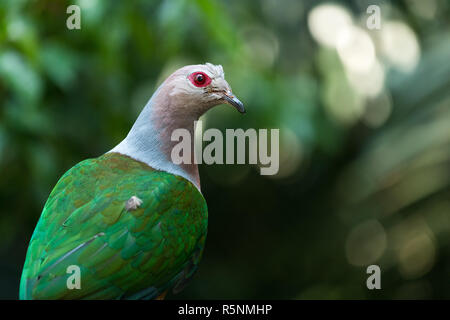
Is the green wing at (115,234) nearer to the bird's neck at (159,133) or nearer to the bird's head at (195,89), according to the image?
the bird's neck at (159,133)

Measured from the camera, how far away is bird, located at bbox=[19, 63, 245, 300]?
186cm

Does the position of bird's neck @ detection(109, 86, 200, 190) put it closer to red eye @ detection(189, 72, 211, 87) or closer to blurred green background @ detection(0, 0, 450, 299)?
red eye @ detection(189, 72, 211, 87)

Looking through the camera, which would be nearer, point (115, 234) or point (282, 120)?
point (115, 234)

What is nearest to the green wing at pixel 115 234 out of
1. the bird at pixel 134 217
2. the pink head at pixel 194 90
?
the bird at pixel 134 217

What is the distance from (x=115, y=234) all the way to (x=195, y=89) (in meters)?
0.60

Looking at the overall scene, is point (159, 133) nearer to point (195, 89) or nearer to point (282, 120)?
point (195, 89)

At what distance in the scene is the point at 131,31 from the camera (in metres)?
3.70

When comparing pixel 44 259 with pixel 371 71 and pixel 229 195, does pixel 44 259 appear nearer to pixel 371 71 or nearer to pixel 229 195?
pixel 371 71

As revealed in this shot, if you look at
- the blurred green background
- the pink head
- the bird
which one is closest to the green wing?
the bird

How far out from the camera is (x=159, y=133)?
2.18 metres

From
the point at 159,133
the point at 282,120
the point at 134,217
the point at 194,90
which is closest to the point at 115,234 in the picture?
the point at 134,217

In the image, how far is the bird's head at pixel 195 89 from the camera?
214cm

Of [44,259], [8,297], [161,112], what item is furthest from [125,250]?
[8,297]

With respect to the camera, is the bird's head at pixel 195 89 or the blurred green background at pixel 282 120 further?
the blurred green background at pixel 282 120
